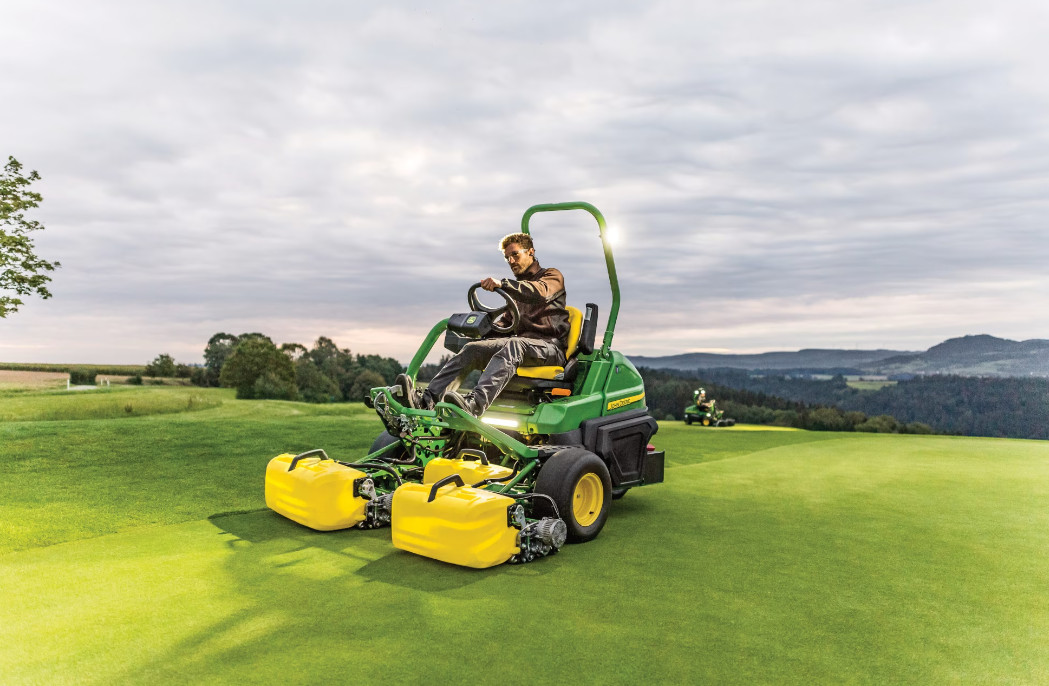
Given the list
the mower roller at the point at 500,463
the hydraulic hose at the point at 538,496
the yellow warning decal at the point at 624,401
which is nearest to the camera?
the mower roller at the point at 500,463

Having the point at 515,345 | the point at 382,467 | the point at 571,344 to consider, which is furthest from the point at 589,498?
the point at 382,467

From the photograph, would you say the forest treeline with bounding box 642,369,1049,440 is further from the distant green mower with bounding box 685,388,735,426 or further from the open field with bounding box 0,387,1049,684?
the open field with bounding box 0,387,1049,684

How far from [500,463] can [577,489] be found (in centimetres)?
111

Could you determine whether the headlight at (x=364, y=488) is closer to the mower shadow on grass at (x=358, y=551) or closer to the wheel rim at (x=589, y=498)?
the mower shadow on grass at (x=358, y=551)

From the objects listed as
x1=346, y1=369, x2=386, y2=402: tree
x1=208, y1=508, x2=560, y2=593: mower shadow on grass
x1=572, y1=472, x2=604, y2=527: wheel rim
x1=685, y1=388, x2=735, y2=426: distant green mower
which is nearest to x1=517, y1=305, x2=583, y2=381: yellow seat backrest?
x1=572, y1=472, x2=604, y2=527: wheel rim

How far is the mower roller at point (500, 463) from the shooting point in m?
5.21

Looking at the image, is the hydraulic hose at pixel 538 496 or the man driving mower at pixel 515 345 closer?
the hydraulic hose at pixel 538 496

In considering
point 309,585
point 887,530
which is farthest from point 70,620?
point 887,530

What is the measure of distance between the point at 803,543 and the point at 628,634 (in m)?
3.05

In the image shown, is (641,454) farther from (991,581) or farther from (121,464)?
(121,464)

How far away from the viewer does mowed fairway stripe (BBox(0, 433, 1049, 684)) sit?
3.47 m

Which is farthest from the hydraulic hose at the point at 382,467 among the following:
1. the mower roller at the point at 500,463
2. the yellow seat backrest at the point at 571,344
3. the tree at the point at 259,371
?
the tree at the point at 259,371

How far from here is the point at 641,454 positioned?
296 inches

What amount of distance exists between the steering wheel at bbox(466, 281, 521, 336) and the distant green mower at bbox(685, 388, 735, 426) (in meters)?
13.6
